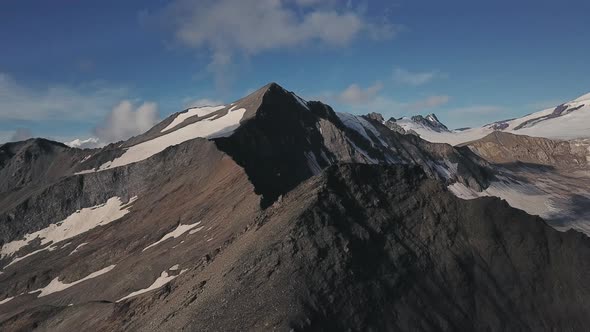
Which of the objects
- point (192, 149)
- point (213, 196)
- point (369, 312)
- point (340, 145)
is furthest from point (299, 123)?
point (369, 312)

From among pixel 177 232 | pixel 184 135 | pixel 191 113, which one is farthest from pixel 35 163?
pixel 177 232

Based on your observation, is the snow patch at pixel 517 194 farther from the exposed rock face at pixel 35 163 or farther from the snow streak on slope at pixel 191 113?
the exposed rock face at pixel 35 163

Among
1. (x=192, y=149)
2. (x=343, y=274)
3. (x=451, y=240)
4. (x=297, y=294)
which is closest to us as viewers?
(x=297, y=294)

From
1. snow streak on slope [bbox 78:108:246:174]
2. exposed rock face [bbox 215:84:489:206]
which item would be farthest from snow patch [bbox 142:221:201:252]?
snow streak on slope [bbox 78:108:246:174]

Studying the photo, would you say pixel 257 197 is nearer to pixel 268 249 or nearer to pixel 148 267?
pixel 148 267

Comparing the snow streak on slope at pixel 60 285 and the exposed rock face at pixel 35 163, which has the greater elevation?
the exposed rock face at pixel 35 163

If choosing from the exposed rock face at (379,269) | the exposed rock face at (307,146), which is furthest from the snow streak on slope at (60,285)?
the exposed rock face at (307,146)

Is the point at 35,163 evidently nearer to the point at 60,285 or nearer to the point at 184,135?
the point at 184,135
